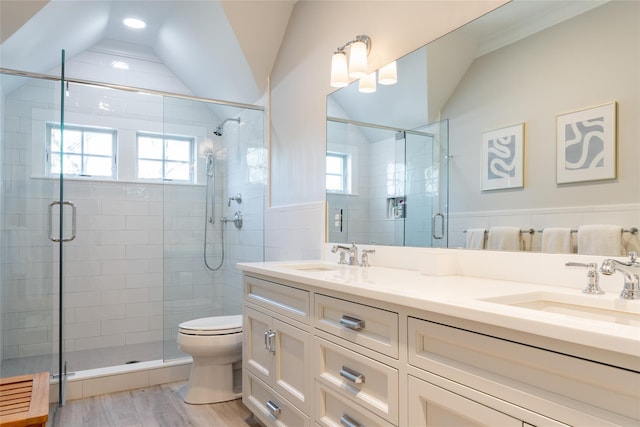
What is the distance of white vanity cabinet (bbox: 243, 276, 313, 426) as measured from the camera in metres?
1.69

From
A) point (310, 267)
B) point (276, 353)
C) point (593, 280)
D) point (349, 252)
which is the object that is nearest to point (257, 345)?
point (276, 353)

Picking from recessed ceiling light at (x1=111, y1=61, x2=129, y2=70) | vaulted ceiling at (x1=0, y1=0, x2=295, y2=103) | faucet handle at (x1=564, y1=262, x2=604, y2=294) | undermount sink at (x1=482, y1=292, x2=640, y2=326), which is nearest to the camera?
undermount sink at (x1=482, y1=292, x2=640, y2=326)

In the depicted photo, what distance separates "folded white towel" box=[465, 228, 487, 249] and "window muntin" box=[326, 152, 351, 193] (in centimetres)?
91

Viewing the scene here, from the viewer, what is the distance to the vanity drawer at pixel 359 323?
125 centimetres

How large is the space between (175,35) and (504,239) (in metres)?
3.19

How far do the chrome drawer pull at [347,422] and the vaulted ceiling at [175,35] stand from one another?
2636mm

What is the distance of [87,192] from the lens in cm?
355

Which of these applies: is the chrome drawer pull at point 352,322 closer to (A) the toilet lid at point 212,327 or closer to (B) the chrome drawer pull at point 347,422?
(B) the chrome drawer pull at point 347,422

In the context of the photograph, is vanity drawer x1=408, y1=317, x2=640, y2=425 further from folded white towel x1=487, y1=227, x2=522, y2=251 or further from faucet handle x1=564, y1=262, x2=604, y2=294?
folded white towel x1=487, y1=227, x2=522, y2=251

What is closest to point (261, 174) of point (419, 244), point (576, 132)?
point (419, 244)

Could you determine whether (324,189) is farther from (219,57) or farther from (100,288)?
(100,288)

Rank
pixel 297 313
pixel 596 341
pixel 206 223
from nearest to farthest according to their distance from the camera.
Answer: pixel 596 341
pixel 297 313
pixel 206 223

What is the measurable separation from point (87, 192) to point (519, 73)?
342cm

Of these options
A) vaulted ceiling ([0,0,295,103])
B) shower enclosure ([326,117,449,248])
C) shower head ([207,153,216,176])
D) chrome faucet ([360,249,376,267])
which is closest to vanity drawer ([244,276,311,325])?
chrome faucet ([360,249,376,267])
